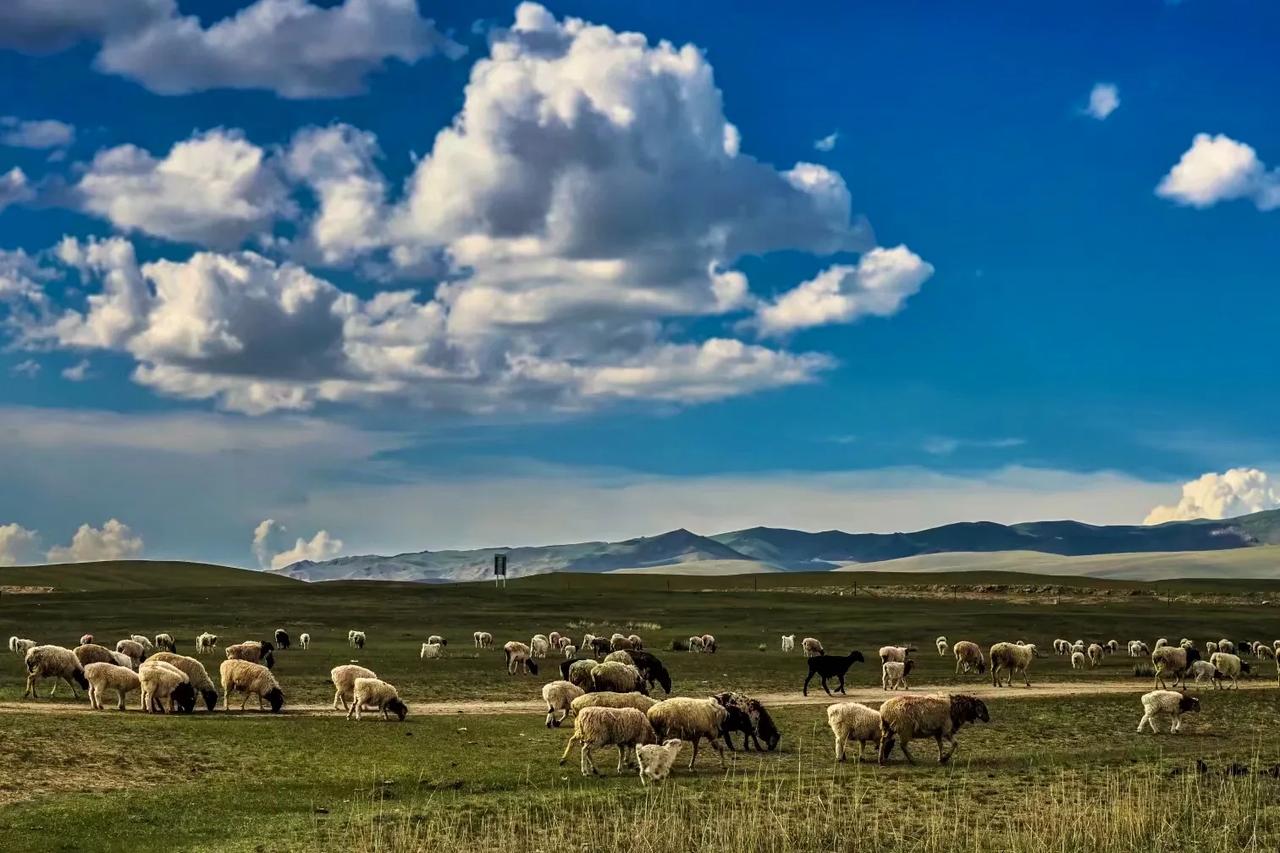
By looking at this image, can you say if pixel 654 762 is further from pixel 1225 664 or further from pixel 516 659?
pixel 1225 664

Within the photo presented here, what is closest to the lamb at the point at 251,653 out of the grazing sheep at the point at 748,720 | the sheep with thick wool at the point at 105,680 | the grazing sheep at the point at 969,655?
the sheep with thick wool at the point at 105,680

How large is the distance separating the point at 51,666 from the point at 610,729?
764 inches

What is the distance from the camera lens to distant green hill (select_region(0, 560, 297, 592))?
141375 millimetres

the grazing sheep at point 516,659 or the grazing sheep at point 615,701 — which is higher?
the grazing sheep at point 615,701

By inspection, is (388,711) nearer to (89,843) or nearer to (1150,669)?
(89,843)

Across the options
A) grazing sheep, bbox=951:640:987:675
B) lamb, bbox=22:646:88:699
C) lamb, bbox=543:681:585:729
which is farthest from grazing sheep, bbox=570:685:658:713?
grazing sheep, bbox=951:640:987:675

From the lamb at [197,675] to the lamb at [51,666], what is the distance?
2.74 m

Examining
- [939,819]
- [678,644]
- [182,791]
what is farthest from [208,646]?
[939,819]

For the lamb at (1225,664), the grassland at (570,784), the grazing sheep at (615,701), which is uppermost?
the grazing sheep at (615,701)

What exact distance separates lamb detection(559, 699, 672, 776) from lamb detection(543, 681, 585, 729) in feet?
18.4

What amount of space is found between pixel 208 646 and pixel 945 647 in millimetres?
36171

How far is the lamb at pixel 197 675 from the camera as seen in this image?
3150 centimetres

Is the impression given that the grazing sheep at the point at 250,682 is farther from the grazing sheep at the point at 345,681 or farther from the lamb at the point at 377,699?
the lamb at the point at 377,699

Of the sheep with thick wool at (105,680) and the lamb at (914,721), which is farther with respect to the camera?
the sheep with thick wool at (105,680)
